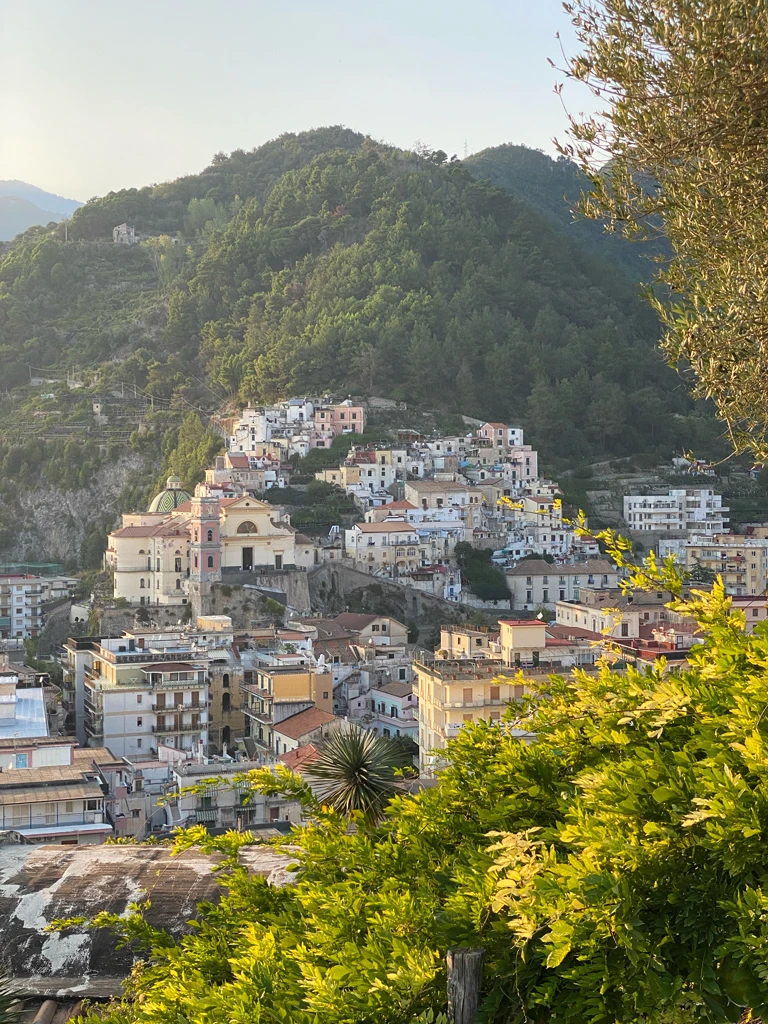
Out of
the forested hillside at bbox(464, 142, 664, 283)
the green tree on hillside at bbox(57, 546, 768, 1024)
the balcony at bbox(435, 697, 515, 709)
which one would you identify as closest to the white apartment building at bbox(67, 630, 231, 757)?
the balcony at bbox(435, 697, 515, 709)

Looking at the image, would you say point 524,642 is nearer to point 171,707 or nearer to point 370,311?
point 171,707

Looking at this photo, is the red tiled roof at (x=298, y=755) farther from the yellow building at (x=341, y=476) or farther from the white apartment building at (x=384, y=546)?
the yellow building at (x=341, y=476)

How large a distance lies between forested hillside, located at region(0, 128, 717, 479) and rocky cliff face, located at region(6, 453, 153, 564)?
8422 millimetres

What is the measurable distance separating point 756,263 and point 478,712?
17.9 metres

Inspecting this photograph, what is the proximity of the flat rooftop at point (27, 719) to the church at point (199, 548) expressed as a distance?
18045 millimetres

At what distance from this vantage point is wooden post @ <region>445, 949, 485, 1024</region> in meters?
4.39

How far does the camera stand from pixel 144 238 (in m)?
99.9

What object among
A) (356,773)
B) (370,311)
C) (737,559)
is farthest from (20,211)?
(356,773)

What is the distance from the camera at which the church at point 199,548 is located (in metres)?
46.2

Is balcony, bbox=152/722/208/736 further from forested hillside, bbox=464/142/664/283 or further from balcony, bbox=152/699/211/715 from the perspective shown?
forested hillside, bbox=464/142/664/283

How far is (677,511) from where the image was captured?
57469 millimetres

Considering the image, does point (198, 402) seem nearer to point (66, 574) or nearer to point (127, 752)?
point (66, 574)

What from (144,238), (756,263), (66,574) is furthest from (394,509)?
(144,238)

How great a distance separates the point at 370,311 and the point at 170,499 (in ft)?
69.6
